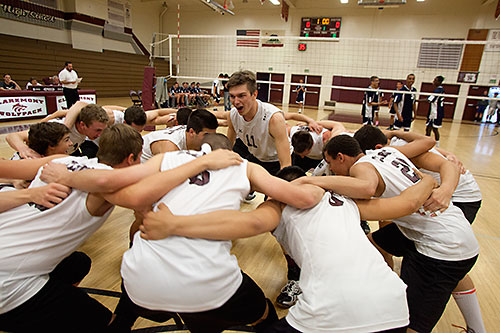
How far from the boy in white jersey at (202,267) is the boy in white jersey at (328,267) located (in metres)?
0.07

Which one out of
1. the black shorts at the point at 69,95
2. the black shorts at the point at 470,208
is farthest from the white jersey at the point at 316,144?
the black shorts at the point at 69,95

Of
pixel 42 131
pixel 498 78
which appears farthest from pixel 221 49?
pixel 42 131

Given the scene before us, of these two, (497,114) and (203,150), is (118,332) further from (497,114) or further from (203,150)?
(497,114)

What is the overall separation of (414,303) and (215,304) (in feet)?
4.09

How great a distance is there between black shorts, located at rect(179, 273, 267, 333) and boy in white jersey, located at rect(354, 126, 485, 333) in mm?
1449

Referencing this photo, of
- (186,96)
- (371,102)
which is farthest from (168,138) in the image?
(186,96)

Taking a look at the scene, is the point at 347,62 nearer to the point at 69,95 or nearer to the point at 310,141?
the point at 69,95

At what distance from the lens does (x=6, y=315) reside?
136 cm

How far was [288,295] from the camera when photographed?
2.27 m

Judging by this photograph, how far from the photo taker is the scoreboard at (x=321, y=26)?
16953 millimetres

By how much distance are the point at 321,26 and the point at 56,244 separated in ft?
61.4

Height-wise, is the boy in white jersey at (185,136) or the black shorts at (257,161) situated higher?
the boy in white jersey at (185,136)

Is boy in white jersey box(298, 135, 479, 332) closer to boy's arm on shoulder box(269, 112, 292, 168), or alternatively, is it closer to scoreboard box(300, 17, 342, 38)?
boy's arm on shoulder box(269, 112, 292, 168)

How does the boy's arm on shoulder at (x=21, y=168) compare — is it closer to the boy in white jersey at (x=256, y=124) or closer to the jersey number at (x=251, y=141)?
the boy in white jersey at (x=256, y=124)
